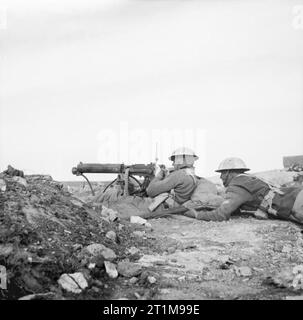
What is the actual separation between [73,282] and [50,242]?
83cm

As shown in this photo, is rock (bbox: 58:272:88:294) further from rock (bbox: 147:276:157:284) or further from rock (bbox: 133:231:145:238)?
rock (bbox: 133:231:145:238)

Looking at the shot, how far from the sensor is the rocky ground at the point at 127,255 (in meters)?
4.44

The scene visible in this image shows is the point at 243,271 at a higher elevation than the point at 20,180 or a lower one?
lower

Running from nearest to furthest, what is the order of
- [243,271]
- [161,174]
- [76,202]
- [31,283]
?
[31,283] < [243,271] < [76,202] < [161,174]

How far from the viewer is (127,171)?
10.3 meters

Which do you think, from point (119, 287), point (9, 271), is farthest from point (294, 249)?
point (9, 271)

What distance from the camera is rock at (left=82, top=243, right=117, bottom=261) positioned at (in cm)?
518

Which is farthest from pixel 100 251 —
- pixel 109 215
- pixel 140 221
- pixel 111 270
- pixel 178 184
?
pixel 178 184

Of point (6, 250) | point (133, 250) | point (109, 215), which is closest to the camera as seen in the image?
point (6, 250)

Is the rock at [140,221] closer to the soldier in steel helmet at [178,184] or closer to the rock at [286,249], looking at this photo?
the soldier in steel helmet at [178,184]

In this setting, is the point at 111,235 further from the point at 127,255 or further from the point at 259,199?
the point at 259,199

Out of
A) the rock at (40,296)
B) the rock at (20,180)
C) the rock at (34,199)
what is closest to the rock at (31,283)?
the rock at (40,296)

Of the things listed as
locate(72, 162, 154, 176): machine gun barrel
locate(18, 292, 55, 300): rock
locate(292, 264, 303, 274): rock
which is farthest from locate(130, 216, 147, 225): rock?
locate(18, 292, 55, 300): rock

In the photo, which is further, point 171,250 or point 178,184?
point 178,184
